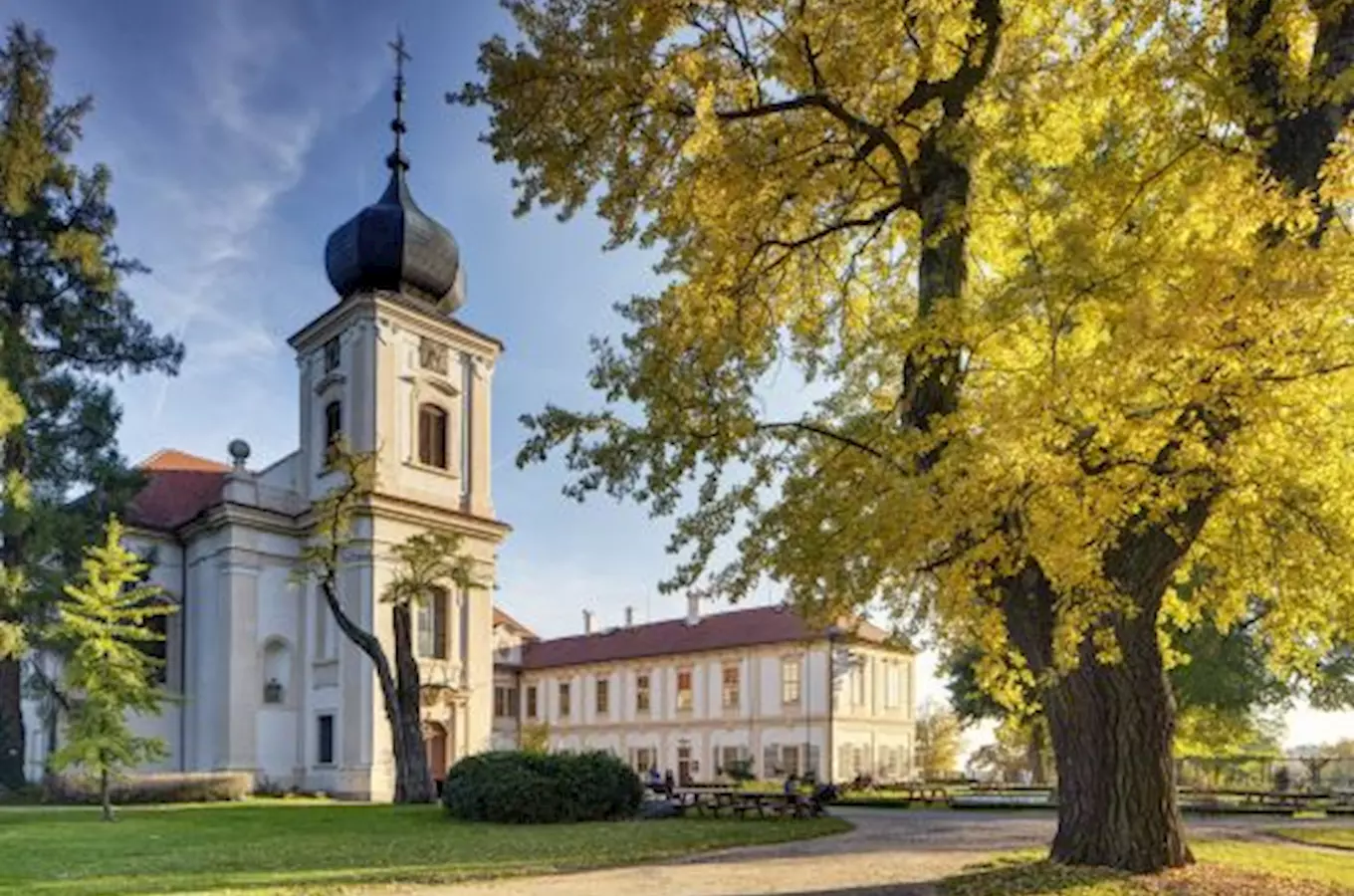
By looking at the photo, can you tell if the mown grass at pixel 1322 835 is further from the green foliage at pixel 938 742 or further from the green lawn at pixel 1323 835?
the green foliage at pixel 938 742

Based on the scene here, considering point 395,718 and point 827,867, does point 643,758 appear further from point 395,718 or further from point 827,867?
point 827,867

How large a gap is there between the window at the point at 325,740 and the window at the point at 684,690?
76.3 ft

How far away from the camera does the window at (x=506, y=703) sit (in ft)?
201

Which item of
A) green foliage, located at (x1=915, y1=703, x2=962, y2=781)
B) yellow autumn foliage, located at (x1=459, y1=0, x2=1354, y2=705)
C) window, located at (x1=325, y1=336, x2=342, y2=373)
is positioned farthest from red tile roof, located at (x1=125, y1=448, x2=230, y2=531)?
green foliage, located at (x1=915, y1=703, x2=962, y2=781)

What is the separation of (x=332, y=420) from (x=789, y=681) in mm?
23318

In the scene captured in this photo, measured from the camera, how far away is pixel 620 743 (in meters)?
56.8

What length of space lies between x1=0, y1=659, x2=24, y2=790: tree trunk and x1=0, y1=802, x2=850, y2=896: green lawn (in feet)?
25.0

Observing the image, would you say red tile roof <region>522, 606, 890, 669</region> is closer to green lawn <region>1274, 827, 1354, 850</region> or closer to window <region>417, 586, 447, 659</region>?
window <region>417, 586, 447, 659</region>

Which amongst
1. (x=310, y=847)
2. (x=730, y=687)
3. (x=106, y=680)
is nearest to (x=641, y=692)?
(x=730, y=687)

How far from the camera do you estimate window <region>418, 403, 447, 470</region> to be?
35344 mm

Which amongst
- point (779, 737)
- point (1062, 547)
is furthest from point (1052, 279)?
point (779, 737)

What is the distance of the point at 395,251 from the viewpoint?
1359 inches

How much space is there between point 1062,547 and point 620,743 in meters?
49.4

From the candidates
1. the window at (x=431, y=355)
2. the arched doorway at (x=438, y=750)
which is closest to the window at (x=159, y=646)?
the arched doorway at (x=438, y=750)
